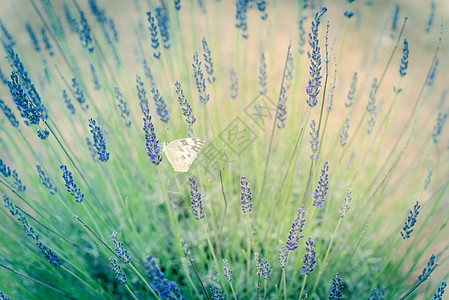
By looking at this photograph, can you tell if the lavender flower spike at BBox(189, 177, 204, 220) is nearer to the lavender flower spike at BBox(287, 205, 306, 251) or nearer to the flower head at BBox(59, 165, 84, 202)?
the lavender flower spike at BBox(287, 205, 306, 251)

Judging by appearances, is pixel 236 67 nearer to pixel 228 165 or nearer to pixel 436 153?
pixel 228 165

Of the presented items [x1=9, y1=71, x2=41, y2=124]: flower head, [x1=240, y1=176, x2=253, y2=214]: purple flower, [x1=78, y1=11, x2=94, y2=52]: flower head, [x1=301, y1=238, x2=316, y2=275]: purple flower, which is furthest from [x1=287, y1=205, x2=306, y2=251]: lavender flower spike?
[x1=78, y1=11, x2=94, y2=52]: flower head

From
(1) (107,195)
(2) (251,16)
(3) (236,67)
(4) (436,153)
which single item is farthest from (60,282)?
(2) (251,16)

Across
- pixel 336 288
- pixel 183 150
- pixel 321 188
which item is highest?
pixel 183 150

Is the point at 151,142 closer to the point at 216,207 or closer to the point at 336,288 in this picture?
the point at 336,288

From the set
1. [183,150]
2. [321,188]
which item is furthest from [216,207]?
[321,188]

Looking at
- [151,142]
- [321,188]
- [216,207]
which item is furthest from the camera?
[216,207]

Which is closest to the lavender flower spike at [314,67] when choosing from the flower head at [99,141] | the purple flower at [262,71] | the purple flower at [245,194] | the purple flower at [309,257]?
the purple flower at [245,194]

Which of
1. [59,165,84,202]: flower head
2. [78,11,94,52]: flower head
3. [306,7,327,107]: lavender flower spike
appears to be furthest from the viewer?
[78,11,94,52]: flower head
